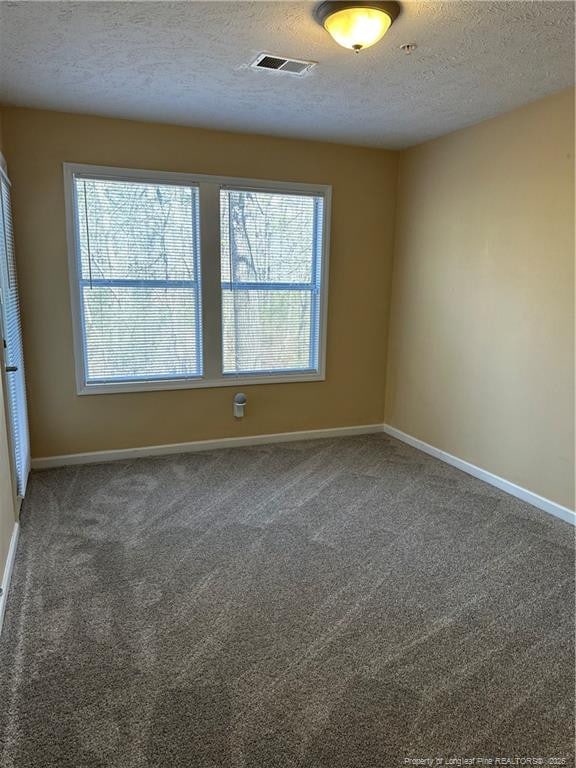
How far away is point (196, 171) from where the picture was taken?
3891mm

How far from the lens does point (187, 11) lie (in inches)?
81.4

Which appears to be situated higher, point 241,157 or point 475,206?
point 241,157

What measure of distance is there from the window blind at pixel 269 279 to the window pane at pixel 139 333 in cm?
33

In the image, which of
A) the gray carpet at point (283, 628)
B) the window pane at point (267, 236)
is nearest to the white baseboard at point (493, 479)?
the gray carpet at point (283, 628)

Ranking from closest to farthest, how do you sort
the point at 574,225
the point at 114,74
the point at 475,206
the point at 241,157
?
1. the point at 114,74
2. the point at 574,225
3. the point at 475,206
4. the point at 241,157

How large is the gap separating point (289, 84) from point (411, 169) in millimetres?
1825

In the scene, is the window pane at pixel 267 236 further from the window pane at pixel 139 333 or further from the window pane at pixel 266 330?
the window pane at pixel 139 333

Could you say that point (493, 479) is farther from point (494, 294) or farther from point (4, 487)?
point (4, 487)

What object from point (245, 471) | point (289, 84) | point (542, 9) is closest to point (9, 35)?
point (289, 84)

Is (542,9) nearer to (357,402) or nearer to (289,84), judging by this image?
(289,84)

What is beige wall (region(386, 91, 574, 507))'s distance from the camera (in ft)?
10.2

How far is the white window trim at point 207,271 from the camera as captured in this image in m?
3.66

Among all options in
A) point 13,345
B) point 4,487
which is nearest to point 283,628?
point 4,487

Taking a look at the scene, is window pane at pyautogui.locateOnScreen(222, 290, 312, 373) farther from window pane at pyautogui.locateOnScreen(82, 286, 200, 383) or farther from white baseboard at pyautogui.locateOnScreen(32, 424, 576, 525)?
white baseboard at pyautogui.locateOnScreen(32, 424, 576, 525)
